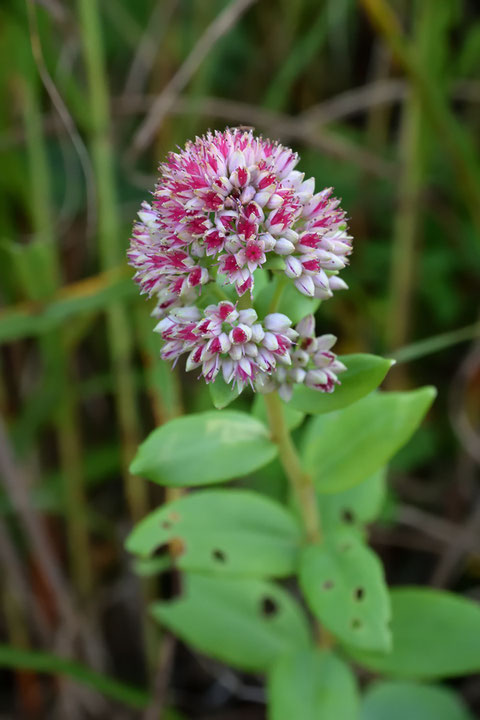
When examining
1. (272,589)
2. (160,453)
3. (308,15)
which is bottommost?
(272,589)

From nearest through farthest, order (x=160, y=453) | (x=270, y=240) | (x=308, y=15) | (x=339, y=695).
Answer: (x=270, y=240), (x=160, y=453), (x=339, y=695), (x=308, y=15)

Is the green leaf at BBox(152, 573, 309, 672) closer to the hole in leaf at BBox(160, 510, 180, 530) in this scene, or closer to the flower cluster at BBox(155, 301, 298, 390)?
the hole in leaf at BBox(160, 510, 180, 530)

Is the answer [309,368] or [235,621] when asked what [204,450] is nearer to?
[309,368]

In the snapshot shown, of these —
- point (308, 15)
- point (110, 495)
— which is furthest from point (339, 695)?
point (308, 15)

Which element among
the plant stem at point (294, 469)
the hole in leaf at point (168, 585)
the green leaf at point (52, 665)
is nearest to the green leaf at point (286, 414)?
the plant stem at point (294, 469)

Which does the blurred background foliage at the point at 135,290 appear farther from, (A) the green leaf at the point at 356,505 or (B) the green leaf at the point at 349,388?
(B) the green leaf at the point at 349,388

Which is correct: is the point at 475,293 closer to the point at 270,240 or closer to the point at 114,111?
the point at 114,111

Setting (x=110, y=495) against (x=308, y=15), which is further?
(x=308, y=15)
